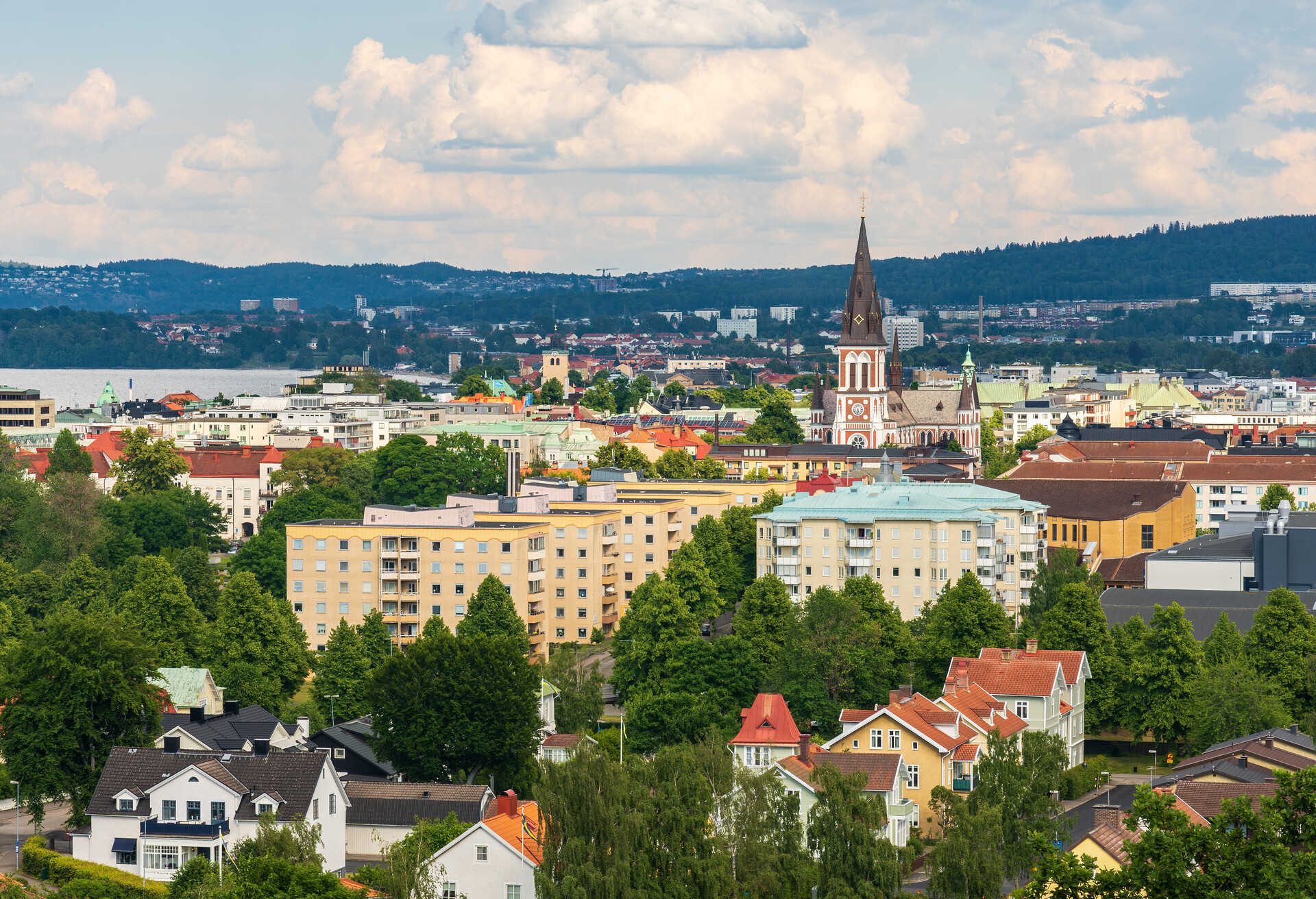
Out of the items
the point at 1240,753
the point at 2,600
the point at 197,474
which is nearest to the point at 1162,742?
the point at 1240,753

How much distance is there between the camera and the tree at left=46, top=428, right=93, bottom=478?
136875mm

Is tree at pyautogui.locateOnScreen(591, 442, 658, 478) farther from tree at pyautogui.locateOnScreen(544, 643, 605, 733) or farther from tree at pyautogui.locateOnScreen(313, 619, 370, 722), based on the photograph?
tree at pyautogui.locateOnScreen(313, 619, 370, 722)

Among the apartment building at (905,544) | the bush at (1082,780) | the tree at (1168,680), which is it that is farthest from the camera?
the apartment building at (905,544)

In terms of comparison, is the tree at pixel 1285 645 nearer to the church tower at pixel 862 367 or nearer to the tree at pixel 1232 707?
the tree at pixel 1232 707

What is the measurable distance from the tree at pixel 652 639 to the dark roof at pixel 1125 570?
29.1 meters

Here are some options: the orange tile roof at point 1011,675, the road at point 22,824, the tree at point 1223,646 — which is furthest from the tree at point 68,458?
the tree at point 1223,646

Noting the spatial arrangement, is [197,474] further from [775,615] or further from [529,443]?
[775,615]

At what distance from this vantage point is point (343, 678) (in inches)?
2734

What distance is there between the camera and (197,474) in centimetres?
14588

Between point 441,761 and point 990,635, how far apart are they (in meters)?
22.5

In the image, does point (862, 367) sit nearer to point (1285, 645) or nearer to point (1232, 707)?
point (1285, 645)

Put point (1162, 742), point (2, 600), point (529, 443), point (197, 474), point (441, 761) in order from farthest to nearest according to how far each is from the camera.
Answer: point (529, 443), point (197, 474), point (2, 600), point (1162, 742), point (441, 761)

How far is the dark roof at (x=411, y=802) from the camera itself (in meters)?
54.2

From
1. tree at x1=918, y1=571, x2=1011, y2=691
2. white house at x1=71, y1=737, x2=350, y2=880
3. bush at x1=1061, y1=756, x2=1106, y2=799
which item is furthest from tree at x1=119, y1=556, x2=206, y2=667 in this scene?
bush at x1=1061, y1=756, x2=1106, y2=799
